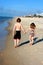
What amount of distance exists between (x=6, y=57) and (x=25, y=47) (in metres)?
2.31

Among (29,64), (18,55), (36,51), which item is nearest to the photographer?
(29,64)

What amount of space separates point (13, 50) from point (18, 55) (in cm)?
108

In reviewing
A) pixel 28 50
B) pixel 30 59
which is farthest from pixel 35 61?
pixel 28 50

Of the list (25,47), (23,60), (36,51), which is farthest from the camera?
(25,47)

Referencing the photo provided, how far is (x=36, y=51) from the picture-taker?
11578 millimetres

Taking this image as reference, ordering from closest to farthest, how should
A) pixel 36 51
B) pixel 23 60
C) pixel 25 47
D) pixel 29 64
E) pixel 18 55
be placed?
pixel 29 64
pixel 23 60
pixel 18 55
pixel 36 51
pixel 25 47

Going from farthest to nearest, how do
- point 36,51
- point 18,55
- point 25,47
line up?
point 25,47
point 36,51
point 18,55

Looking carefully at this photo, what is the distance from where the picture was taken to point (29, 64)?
9234 mm

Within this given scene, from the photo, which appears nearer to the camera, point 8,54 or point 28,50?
point 8,54

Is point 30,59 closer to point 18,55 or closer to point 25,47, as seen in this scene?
point 18,55

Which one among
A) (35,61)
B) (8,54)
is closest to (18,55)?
(8,54)

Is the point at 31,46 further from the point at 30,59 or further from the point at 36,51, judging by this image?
the point at 30,59

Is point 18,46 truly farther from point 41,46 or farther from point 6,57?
point 6,57

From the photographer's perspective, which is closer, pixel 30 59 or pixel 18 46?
pixel 30 59
